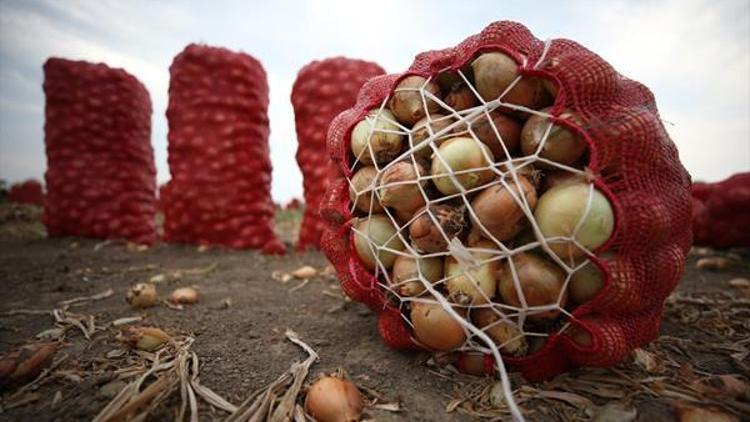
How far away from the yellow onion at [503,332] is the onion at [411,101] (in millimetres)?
594

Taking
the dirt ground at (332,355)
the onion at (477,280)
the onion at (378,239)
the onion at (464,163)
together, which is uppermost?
the onion at (464,163)

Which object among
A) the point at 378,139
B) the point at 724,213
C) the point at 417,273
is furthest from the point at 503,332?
the point at 724,213

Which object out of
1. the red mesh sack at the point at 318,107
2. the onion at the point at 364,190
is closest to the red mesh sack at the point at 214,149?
the red mesh sack at the point at 318,107

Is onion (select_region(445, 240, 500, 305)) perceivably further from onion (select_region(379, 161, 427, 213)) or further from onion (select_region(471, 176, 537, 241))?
onion (select_region(379, 161, 427, 213))

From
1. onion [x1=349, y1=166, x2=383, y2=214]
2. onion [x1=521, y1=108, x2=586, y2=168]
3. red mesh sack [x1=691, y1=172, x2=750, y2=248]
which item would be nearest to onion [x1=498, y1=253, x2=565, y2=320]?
onion [x1=521, y1=108, x2=586, y2=168]

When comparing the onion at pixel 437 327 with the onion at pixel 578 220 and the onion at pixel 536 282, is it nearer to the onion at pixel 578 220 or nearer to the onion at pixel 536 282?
the onion at pixel 536 282

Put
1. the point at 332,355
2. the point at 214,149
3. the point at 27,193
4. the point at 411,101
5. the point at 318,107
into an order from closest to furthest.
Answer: the point at 411,101, the point at 332,355, the point at 318,107, the point at 214,149, the point at 27,193

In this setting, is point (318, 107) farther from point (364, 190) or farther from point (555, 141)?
point (555, 141)

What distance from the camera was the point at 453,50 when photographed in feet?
4.16

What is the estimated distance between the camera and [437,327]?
3.65ft

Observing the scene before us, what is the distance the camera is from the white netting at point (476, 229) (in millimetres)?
1016

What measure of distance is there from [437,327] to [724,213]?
9.81 ft

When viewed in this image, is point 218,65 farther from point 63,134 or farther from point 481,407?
point 481,407

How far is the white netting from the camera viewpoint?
1016 millimetres
